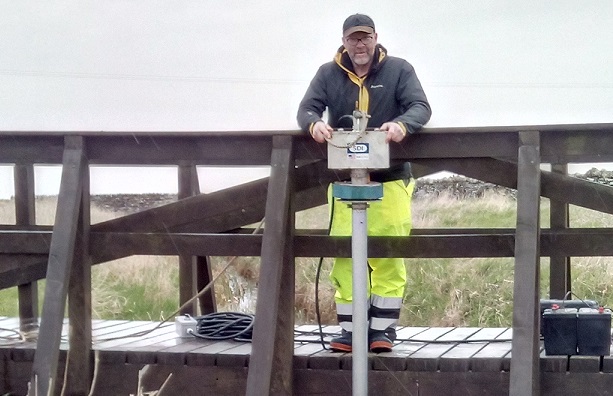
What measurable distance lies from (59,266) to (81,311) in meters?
0.38

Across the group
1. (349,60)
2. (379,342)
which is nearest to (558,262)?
(379,342)

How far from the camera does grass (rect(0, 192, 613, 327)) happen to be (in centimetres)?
1448

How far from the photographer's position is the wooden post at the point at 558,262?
6.83 m

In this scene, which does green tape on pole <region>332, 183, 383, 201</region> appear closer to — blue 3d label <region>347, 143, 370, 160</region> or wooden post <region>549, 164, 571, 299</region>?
blue 3d label <region>347, 143, 370, 160</region>

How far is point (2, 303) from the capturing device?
1770 cm

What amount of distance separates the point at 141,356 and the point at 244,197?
1148mm

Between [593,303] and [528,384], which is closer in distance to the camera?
[528,384]

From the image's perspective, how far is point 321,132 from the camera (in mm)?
4965

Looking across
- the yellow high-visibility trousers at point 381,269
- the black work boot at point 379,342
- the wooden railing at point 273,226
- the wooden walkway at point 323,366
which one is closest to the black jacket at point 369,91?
the yellow high-visibility trousers at point 381,269

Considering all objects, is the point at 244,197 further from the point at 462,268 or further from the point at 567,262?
the point at 462,268

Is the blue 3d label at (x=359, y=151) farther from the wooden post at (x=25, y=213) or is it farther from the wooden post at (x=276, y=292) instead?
the wooden post at (x=25, y=213)

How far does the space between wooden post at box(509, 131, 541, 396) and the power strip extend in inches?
93.4

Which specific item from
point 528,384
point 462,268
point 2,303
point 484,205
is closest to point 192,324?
point 528,384

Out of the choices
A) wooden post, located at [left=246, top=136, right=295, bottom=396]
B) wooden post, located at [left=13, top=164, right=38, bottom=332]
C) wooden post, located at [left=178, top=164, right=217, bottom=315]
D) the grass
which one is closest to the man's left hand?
wooden post, located at [left=246, top=136, right=295, bottom=396]
